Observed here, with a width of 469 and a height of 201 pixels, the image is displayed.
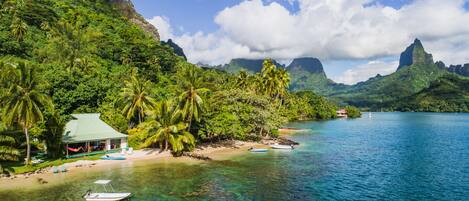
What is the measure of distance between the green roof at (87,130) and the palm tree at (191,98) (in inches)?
426

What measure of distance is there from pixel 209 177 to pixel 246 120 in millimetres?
30290

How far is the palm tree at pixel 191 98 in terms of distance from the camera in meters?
54.1

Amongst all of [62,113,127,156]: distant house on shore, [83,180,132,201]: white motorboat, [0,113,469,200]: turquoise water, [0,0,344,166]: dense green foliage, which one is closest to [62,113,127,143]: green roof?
[62,113,127,156]: distant house on shore

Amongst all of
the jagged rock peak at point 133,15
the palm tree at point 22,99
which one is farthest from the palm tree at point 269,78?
the jagged rock peak at point 133,15

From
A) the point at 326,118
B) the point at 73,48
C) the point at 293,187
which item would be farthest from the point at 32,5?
the point at 326,118

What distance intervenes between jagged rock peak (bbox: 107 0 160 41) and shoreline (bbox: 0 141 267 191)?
135 m

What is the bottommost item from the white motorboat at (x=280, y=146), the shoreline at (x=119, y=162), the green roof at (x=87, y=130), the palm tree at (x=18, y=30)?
the shoreline at (x=119, y=162)

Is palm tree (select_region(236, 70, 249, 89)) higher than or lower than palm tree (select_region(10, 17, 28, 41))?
lower

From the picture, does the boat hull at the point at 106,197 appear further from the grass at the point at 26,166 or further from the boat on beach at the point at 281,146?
the boat on beach at the point at 281,146

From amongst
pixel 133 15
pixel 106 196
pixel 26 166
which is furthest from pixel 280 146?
pixel 133 15

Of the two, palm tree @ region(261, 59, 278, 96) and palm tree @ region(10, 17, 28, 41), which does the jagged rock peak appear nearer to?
palm tree @ region(10, 17, 28, 41)

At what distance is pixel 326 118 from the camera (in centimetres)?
17675

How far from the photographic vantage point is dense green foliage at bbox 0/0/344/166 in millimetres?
46594

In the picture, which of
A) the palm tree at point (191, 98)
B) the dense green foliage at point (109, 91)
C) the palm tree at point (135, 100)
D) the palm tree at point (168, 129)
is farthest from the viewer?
the palm tree at point (135, 100)
